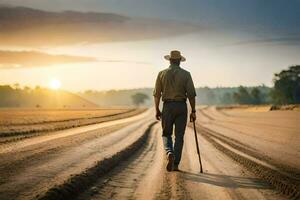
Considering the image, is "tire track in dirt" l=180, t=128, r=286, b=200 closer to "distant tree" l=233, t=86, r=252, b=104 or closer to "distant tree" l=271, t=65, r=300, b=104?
"distant tree" l=271, t=65, r=300, b=104

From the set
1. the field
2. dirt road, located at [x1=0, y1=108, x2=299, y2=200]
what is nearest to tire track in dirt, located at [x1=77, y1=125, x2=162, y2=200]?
dirt road, located at [x1=0, y1=108, x2=299, y2=200]

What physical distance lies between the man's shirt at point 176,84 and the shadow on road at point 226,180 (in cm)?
181

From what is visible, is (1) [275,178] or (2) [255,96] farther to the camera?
(2) [255,96]

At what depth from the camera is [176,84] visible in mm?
10359

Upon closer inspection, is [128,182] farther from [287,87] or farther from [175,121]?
[287,87]

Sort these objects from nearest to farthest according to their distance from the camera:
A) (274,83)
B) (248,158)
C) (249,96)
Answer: (248,158) → (274,83) → (249,96)

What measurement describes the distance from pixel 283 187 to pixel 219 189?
112 centimetres

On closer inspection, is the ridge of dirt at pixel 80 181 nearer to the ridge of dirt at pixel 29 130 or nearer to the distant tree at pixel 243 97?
the ridge of dirt at pixel 29 130

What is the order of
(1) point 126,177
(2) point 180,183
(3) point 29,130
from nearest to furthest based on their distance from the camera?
(2) point 180,183 → (1) point 126,177 → (3) point 29,130

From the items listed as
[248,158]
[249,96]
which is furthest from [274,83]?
[248,158]

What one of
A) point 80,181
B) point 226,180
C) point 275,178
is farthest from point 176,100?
point 80,181

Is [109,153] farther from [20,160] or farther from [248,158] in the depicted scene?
[248,158]

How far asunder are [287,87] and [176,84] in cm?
10851

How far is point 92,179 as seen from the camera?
858 cm
